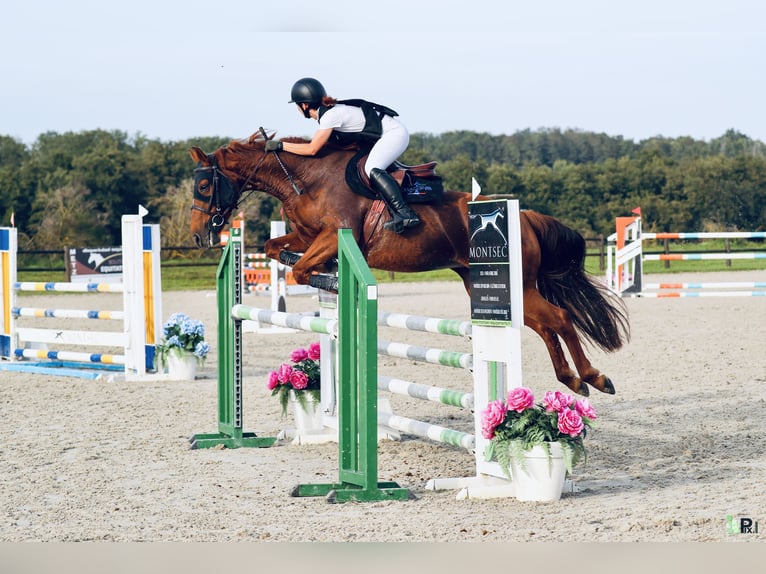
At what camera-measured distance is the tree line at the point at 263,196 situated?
92.6ft

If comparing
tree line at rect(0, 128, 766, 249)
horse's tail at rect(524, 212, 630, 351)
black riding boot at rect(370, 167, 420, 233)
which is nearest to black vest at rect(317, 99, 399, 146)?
black riding boot at rect(370, 167, 420, 233)

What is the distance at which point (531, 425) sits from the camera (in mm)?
3846

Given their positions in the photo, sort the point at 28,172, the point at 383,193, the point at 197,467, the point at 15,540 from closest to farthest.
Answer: the point at 15,540, the point at 197,467, the point at 383,193, the point at 28,172

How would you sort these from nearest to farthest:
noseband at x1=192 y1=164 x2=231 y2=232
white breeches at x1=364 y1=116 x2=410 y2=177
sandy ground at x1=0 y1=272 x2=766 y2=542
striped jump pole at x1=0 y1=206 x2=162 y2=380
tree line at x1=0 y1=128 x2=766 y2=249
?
sandy ground at x1=0 y1=272 x2=766 y2=542
white breeches at x1=364 y1=116 x2=410 y2=177
noseband at x1=192 y1=164 x2=231 y2=232
striped jump pole at x1=0 y1=206 x2=162 y2=380
tree line at x1=0 y1=128 x2=766 y2=249

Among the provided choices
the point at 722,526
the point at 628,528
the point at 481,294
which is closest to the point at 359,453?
the point at 481,294

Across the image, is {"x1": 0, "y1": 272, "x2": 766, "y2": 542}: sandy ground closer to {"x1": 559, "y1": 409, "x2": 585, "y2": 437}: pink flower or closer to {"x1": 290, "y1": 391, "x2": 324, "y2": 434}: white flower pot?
{"x1": 290, "y1": 391, "x2": 324, "y2": 434}: white flower pot

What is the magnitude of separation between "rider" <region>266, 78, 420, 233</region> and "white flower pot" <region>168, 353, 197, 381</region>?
10.5 ft

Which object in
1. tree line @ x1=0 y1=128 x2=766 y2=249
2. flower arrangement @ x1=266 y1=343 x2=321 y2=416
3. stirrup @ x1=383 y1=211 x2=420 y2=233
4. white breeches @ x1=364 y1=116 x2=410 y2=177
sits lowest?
flower arrangement @ x1=266 y1=343 x2=321 y2=416

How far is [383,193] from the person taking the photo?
511 centimetres

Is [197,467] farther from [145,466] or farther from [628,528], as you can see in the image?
[628,528]

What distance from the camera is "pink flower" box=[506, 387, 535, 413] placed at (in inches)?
153

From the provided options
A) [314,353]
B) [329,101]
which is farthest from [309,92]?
[314,353]

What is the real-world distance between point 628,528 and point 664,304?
12172 mm
